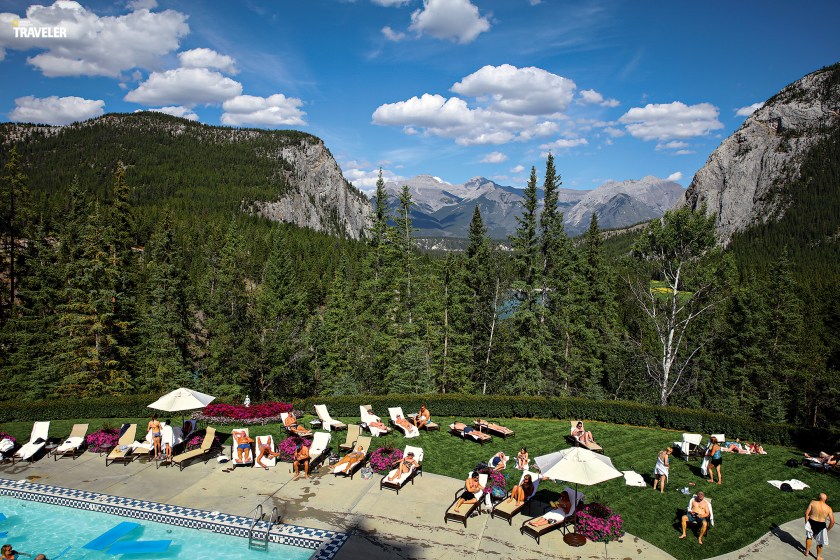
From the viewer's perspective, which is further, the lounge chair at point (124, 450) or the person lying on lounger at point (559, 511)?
the lounge chair at point (124, 450)

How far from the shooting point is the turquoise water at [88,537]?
1238 cm

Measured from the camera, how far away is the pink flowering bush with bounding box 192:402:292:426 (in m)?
21.8

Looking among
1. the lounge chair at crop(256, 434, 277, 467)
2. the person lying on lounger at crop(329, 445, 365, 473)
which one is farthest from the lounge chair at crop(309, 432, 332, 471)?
the lounge chair at crop(256, 434, 277, 467)

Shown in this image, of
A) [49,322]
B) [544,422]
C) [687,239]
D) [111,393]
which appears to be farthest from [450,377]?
[49,322]

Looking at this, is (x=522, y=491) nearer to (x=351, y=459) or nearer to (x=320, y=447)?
(x=351, y=459)

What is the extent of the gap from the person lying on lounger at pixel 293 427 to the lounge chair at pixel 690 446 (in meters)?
15.0

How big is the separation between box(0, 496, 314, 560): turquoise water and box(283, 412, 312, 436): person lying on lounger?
255 inches

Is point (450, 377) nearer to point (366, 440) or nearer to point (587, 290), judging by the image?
point (587, 290)

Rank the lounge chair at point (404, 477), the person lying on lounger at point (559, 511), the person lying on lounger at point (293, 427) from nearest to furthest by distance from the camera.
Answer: the person lying on lounger at point (559, 511) < the lounge chair at point (404, 477) < the person lying on lounger at point (293, 427)

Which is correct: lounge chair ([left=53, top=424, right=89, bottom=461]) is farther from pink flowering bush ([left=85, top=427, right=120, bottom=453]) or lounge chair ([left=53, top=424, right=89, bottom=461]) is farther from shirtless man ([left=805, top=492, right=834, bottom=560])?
shirtless man ([left=805, top=492, right=834, bottom=560])

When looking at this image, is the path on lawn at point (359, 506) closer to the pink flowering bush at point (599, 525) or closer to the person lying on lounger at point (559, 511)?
the pink flowering bush at point (599, 525)

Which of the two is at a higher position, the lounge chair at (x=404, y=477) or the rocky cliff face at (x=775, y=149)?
the rocky cliff face at (x=775, y=149)

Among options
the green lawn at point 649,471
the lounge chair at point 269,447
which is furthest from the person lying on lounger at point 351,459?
the green lawn at point 649,471

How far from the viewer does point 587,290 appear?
133 ft
